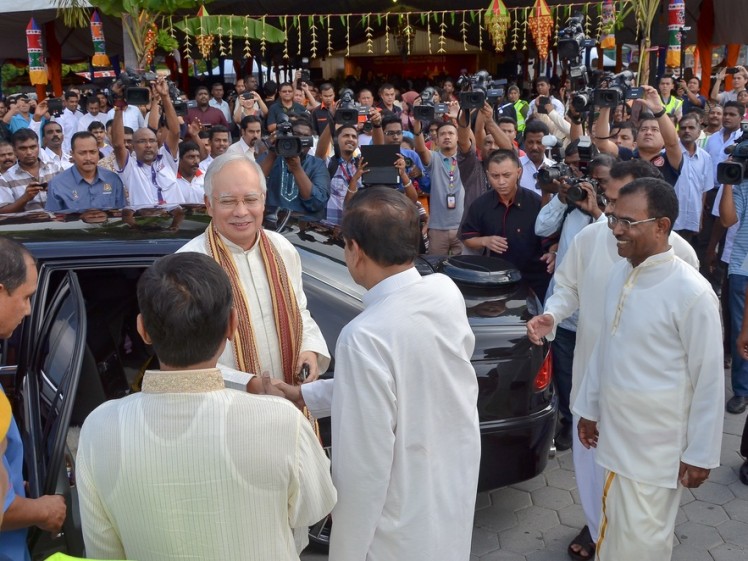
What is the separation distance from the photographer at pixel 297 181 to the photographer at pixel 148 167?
0.78m

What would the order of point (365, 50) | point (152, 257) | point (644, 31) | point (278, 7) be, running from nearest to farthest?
point (152, 257) → point (644, 31) → point (278, 7) → point (365, 50)

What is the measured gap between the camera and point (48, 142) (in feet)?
27.7

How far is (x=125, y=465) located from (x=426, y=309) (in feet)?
2.82

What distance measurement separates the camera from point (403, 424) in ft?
7.07

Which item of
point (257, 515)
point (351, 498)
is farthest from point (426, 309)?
point (257, 515)

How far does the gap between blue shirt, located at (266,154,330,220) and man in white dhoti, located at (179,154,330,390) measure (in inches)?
120

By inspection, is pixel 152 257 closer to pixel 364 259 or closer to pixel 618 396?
pixel 364 259

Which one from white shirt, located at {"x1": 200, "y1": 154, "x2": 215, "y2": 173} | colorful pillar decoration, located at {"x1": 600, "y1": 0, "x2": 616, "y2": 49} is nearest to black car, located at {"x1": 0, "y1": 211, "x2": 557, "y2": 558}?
white shirt, located at {"x1": 200, "y1": 154, "x2": 215, "y2": 173}

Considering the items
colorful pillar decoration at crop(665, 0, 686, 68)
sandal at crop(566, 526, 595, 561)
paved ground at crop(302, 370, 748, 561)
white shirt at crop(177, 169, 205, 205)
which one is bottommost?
paved ground at crop(302, 370, 748, 561)

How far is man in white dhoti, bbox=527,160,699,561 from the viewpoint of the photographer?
11.2 feet

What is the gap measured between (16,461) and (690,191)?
5.36 metres

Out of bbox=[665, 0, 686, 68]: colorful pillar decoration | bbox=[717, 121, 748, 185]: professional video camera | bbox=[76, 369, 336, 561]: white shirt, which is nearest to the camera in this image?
bbox=[76, 369, 336, 561]: white shirt

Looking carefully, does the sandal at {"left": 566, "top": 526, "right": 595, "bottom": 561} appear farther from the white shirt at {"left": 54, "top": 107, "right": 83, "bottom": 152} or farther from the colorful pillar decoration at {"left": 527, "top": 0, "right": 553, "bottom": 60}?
the colorful pillar decoration at {"left": 527, "top": 0, "right": 553, "bottom": 60}

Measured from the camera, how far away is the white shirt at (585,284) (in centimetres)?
348
